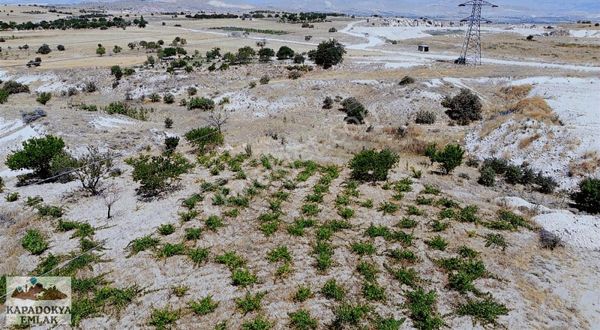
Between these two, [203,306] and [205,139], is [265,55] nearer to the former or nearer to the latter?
[205,139]

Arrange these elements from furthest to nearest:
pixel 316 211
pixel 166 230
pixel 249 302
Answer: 1. pixel 316 211
2. pixel 166 230
3. pixel 249 302

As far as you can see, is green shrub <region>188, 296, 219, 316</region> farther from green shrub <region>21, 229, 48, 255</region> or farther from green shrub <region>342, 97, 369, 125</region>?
green shrub <region>342, 97, 369, 125</region>

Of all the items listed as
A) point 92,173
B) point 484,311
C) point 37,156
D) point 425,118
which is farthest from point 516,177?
point 37,156

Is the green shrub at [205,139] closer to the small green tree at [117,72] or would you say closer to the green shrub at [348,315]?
the green shrub at [348,315]

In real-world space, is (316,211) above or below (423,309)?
above

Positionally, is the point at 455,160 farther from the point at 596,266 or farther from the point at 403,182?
the point at 596,266

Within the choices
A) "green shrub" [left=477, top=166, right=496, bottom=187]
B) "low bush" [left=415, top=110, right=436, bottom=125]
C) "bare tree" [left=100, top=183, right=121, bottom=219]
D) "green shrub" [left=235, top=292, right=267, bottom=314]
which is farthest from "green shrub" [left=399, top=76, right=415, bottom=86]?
"green shrub" [left=235, top=292, right=267, bottom=314]
